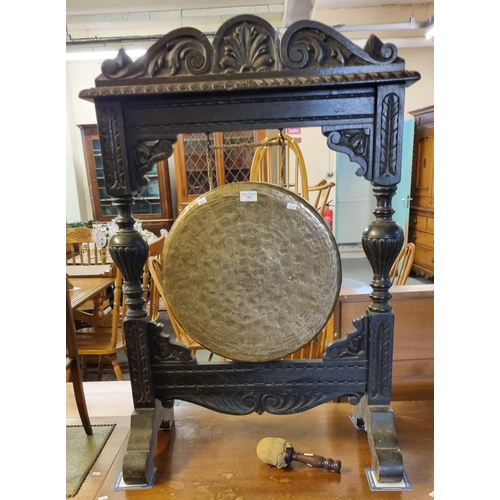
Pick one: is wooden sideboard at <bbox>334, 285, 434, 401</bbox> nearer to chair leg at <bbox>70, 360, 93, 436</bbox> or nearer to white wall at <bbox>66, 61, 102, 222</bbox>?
chair leg at <bbox>70, 360, 93, 436</bbox>

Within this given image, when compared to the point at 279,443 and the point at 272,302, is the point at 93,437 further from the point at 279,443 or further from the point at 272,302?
the point at 272,302

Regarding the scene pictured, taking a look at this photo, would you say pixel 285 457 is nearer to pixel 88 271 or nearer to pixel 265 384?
pixel 265 384

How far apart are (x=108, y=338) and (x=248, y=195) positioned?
167 centimetres

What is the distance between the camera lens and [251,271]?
3.46ft

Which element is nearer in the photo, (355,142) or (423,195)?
(355,142)

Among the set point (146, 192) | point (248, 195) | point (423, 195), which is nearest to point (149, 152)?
point (248, 195)

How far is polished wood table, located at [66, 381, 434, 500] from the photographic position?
3.17 feet

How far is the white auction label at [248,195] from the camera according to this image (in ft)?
3.34

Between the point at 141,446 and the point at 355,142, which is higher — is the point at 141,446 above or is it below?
below

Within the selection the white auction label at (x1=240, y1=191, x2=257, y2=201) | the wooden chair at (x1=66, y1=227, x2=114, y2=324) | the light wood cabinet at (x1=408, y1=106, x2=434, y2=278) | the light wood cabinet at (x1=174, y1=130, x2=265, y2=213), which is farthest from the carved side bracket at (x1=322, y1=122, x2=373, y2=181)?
the light wood cabinet at (x1=408, y1=106, x2=434, y2=278)

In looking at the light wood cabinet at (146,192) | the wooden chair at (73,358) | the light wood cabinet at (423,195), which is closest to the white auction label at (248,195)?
the wooden chair at (73,358)

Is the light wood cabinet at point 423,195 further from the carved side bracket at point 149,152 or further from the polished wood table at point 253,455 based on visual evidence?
the carved side bracket at point 149,152

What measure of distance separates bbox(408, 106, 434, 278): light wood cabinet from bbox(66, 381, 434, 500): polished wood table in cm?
332

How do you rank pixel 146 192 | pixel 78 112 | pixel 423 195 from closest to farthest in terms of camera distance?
pixel 423 195 < pixel 146 192 < pixel 78 112
